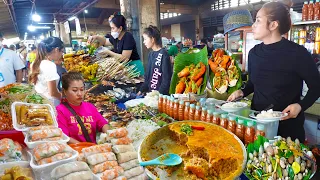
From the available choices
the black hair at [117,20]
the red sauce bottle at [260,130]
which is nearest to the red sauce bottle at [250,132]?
the red sauce bottle at [260,130]

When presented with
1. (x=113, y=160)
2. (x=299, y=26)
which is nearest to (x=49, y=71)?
(x=113, y=160)

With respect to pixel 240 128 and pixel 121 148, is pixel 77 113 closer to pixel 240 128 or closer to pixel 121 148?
pixel 121 148

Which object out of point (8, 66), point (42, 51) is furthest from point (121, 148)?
point (8, 66)

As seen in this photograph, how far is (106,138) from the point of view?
1430 mm

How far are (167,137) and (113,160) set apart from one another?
21.7 inches

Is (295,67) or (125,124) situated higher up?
(295,67)

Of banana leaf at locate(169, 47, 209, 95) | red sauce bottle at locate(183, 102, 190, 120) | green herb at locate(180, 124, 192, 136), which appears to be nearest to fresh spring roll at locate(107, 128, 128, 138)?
green herb at locate(180, 124, 192, 136)

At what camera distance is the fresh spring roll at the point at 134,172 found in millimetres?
1236

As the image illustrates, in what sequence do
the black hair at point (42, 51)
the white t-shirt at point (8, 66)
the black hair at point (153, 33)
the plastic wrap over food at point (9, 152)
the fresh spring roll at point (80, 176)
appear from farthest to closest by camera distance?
the white t-shirt at point (8, 66), the black hair at point (153, 33), the black hair at point (42, 51), the plastic wrap over food at point (9, 152), the fresh spring roll at point (80, 176)

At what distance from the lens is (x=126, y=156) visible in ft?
4.27

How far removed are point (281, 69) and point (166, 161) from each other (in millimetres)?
1423

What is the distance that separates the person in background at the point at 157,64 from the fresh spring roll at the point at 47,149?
2.31m

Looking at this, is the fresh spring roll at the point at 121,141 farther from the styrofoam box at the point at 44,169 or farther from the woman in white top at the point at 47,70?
the woman in white top at the point at 47,70

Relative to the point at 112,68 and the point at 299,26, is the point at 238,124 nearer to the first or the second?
the point at 112,68
